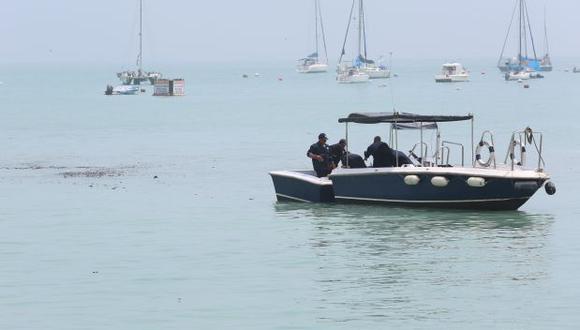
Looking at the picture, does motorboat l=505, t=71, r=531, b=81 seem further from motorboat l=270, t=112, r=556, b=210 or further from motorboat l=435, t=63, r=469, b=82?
motorboat l=270, t=112, r=556, b=210

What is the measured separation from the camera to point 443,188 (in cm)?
3133

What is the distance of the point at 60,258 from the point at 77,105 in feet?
319

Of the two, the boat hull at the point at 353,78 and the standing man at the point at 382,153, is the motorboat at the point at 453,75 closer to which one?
the boat hull at the point at 353,78

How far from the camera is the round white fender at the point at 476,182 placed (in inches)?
1215

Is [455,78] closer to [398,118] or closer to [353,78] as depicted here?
[353,78]

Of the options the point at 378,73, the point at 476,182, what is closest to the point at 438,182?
the point at 476,182

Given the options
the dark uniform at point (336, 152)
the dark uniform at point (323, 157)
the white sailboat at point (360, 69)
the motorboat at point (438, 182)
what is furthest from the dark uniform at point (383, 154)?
the white sailboat at point (360, 69)

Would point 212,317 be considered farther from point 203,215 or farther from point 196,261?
point 203,215

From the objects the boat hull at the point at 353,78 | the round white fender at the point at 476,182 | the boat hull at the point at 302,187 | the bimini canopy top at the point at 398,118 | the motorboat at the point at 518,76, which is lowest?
the boat hull at the point at 302,187

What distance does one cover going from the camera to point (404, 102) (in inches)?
5002

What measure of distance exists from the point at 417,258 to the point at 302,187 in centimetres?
840

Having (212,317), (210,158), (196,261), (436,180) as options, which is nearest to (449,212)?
(436,180)

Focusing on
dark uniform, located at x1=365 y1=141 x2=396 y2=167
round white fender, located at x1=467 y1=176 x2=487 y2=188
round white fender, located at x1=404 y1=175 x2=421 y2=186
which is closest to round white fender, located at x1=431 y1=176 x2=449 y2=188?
round white fender, located at x1=404 y1=175 x2=421 y2=186

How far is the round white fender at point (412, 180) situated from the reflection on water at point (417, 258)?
75cm
